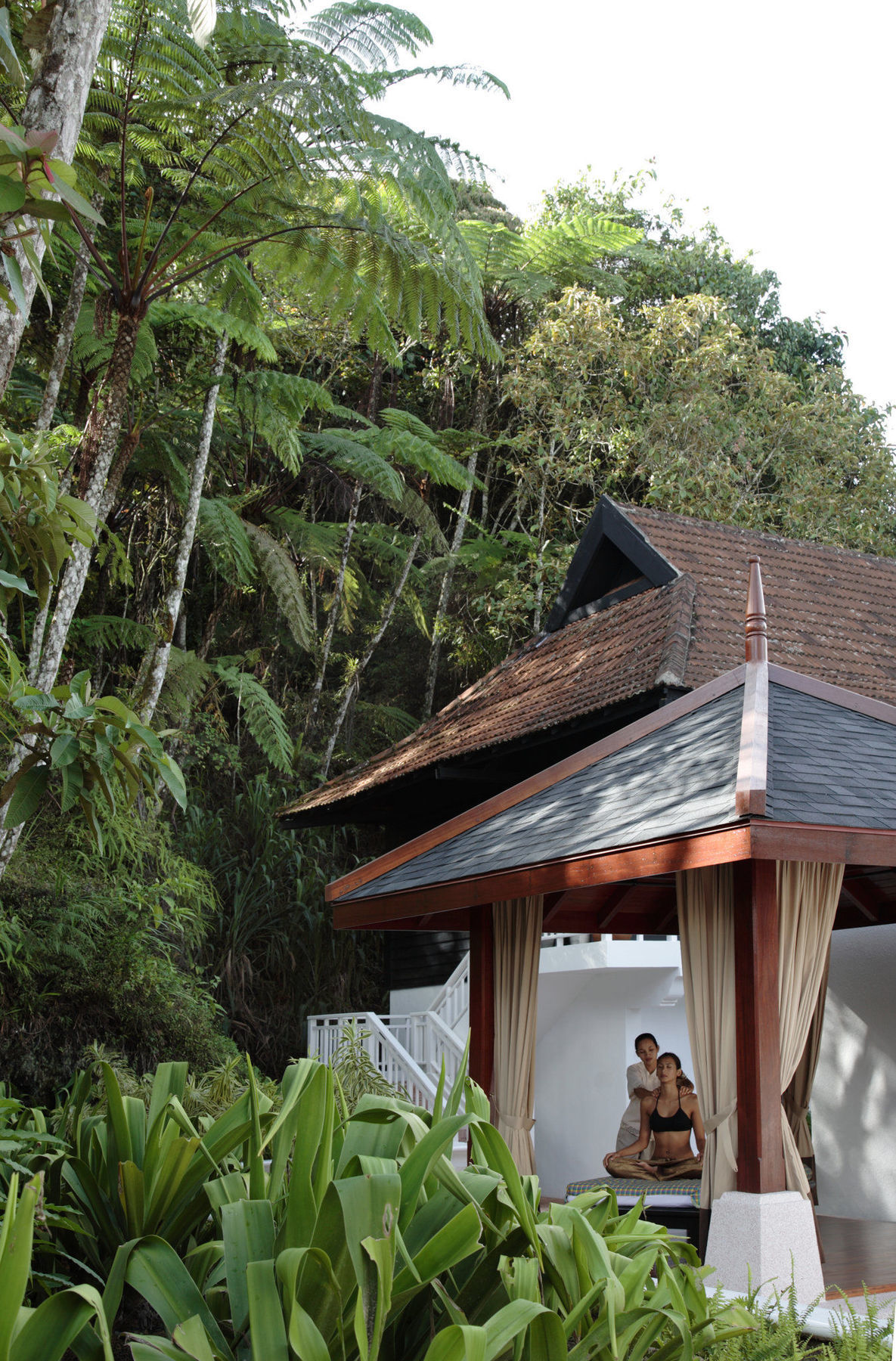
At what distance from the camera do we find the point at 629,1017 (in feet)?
31.8

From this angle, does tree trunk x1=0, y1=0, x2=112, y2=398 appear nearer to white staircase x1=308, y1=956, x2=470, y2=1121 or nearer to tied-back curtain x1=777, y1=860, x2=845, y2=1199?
tied-back curtain x1=777, y1=860, x2=845, y2=1199

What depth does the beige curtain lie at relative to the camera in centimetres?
650

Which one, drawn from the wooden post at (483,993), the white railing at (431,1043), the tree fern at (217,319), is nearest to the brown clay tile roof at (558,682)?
the white railing at (431,1043)

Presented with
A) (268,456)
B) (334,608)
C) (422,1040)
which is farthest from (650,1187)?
(268,456)

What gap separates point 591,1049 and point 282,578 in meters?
5.76

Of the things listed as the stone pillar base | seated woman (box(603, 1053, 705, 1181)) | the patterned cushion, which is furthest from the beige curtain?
the stone pillar base

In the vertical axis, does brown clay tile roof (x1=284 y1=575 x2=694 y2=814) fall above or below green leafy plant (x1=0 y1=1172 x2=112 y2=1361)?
above

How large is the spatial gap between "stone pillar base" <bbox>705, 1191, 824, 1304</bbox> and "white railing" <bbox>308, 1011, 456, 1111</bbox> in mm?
5217

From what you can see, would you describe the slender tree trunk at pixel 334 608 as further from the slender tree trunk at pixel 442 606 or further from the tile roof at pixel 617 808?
the tile roof at pixel 617 808

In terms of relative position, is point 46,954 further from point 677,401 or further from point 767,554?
point 677,401

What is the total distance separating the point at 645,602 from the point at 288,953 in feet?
18.2

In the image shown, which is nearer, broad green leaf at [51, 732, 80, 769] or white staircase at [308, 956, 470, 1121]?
broad green leaf at [51, 732, 80, 769]

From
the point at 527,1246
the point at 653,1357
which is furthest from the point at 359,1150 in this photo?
the point at 653,1357

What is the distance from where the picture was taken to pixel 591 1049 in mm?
10031
